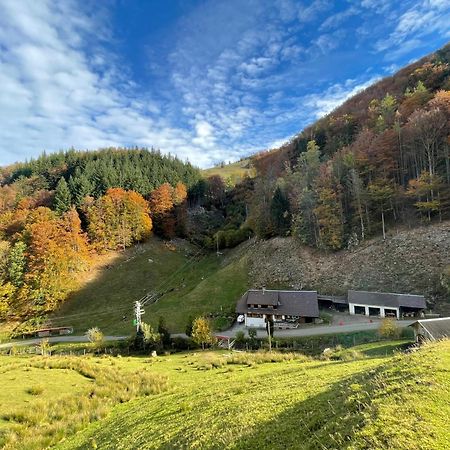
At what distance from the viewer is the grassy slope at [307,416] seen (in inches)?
265

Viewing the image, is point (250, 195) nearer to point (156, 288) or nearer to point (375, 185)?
point (156, 288)

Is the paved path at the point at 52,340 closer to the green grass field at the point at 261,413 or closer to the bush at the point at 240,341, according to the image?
the bush at the point at 240,341

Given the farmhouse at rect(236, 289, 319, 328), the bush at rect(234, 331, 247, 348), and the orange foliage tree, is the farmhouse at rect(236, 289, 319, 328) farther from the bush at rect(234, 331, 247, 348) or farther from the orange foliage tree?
the orange foliage tree

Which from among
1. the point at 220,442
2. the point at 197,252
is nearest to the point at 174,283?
the point at 197,252

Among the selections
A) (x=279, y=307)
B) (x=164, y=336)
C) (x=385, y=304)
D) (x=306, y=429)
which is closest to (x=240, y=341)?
(x=279, y=307)

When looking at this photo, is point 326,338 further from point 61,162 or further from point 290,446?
point 61,162

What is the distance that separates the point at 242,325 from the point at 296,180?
39859mm

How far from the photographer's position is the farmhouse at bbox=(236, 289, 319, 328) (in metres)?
45.9

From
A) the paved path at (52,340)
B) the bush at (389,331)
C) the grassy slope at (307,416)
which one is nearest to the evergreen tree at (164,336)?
the paved path at (52,340)

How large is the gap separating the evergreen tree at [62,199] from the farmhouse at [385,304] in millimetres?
79356

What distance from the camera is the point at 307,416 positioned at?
8953 mm

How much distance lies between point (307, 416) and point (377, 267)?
46.0 meters

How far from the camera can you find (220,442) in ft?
28.8

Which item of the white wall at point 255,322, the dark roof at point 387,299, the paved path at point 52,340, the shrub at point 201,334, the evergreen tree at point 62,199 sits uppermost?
the evergreen tree at point 62,199
